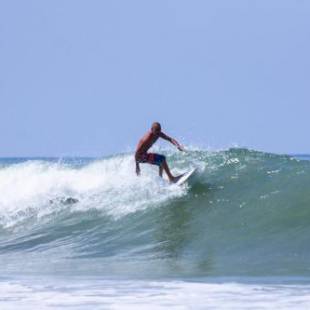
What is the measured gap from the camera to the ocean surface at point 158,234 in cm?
911

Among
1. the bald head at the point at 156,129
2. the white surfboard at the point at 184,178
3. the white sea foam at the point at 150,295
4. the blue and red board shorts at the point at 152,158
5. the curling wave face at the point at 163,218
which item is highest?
the bald head at the point at 156,129

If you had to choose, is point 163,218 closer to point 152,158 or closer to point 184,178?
point 152,158

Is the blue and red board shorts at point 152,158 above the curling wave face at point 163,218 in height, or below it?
above

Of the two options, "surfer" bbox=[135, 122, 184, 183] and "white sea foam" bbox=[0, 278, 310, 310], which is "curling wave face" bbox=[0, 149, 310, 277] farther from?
"white sea foam" bbox=[0, 278, 310, 310]

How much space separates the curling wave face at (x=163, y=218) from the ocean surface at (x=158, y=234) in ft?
0.08

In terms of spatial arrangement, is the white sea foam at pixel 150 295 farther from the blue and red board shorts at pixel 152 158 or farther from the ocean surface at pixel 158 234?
the blue and red board shorts at pixel 152 158

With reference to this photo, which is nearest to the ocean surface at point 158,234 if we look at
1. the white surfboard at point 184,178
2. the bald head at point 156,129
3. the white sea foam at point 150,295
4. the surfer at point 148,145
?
the white sea foam at point 150,295

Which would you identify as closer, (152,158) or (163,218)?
(163,218)

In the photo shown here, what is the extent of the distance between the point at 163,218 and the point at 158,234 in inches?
36.5

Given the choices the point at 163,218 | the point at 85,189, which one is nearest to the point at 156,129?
the point at 163,218

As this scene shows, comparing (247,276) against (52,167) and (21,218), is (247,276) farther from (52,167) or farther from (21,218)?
(52,167)

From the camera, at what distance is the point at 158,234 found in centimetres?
1410

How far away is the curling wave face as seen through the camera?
1169 cm

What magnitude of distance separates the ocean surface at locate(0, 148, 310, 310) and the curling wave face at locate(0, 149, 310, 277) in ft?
0.08
